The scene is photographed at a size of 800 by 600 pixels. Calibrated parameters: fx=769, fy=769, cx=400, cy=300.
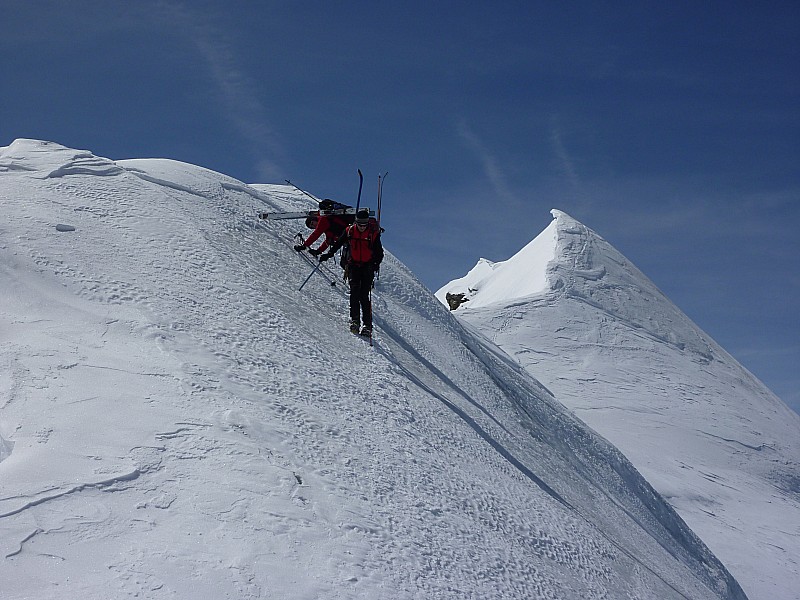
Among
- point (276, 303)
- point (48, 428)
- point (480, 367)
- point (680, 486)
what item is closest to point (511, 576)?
point (48, 428)

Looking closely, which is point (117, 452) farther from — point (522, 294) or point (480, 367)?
point (522, 294)

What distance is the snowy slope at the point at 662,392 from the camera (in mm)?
16578

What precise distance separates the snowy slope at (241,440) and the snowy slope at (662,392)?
599 cm

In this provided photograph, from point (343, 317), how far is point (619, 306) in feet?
66.9

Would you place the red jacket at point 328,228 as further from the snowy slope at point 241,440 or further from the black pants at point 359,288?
the black pants at point 359,288

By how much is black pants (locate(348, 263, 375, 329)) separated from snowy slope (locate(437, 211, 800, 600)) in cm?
931

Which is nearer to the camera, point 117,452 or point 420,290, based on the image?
point 117,452

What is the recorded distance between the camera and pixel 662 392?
2327 centimetres

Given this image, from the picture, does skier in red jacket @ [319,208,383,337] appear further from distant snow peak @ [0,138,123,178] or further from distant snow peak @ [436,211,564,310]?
distant snow peak @ [436,211,564,310]

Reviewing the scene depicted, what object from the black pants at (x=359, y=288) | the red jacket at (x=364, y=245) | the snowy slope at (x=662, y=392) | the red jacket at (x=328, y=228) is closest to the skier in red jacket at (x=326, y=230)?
the red jacket at (x=328, y=228)

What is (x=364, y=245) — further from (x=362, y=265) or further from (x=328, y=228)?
(x=328, y=228)

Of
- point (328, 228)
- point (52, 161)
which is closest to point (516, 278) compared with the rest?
point (328, 228)

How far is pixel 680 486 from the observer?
17.6 m

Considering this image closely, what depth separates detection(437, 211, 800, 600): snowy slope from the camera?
54.4 ft
